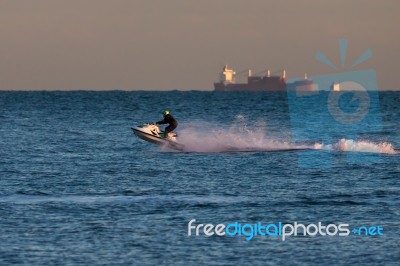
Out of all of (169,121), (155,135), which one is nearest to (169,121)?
(169,121)

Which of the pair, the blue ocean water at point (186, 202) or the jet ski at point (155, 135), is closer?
the blue ocean water at point (186, 202)

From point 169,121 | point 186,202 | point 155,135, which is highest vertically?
point 169,121

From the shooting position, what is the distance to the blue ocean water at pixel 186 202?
72.6 feet

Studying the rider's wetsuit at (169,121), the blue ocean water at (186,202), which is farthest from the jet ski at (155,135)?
the rider's wetsuit at (169,121)

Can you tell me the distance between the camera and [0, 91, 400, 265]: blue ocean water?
2214 cm

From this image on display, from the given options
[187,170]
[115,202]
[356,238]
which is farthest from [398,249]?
Result: [187,170]

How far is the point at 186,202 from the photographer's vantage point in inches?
1125

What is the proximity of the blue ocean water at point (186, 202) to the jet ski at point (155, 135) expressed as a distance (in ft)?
1.65

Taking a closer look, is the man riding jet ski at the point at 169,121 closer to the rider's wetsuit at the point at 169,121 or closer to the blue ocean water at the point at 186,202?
the rider's wetsuit at the point at 169,121

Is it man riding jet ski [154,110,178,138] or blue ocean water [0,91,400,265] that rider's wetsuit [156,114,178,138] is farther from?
blue ocean water [0,91,400,265]

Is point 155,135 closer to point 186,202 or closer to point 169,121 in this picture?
point 169,121

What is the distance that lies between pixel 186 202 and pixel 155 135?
54.9ft

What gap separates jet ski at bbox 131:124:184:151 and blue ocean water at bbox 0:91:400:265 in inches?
19.8

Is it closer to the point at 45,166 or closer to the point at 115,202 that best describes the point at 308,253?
the point at 115,202
